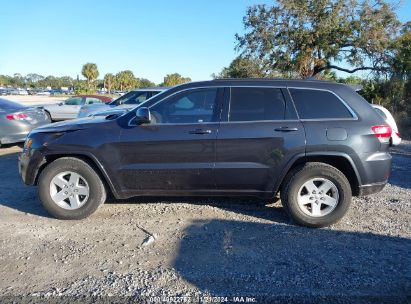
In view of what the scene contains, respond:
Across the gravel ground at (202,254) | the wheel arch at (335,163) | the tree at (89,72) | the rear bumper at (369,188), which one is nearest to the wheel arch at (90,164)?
the gravel ground at (202,254)

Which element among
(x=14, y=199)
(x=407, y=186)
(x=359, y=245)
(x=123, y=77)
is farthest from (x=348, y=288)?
(x=123, y=77)

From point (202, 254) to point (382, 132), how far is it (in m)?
2.63

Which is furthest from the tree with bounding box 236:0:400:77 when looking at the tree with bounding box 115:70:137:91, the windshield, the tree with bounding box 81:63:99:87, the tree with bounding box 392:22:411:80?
the tree with bounding box 115:70:137:91

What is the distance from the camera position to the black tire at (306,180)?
473 cm

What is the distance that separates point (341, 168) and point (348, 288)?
1.91 metres

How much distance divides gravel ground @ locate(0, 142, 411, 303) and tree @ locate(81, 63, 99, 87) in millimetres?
82890

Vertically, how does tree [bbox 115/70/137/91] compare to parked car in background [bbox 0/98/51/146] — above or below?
above

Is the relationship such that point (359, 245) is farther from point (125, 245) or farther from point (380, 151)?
point (125, 245)

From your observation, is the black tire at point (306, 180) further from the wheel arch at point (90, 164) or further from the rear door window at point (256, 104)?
the wheel arch at point (90, 164)

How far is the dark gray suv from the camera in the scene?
4727 millimetres

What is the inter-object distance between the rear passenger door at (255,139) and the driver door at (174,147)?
0.47 feet

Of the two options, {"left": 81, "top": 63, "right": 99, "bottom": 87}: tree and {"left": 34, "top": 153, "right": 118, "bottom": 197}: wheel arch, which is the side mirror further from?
{"left": 81, "top": 63, "right": 99, "bottom": 87}: tree

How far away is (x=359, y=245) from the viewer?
4.25m

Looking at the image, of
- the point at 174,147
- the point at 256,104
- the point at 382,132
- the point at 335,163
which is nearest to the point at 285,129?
the point at 256,104
